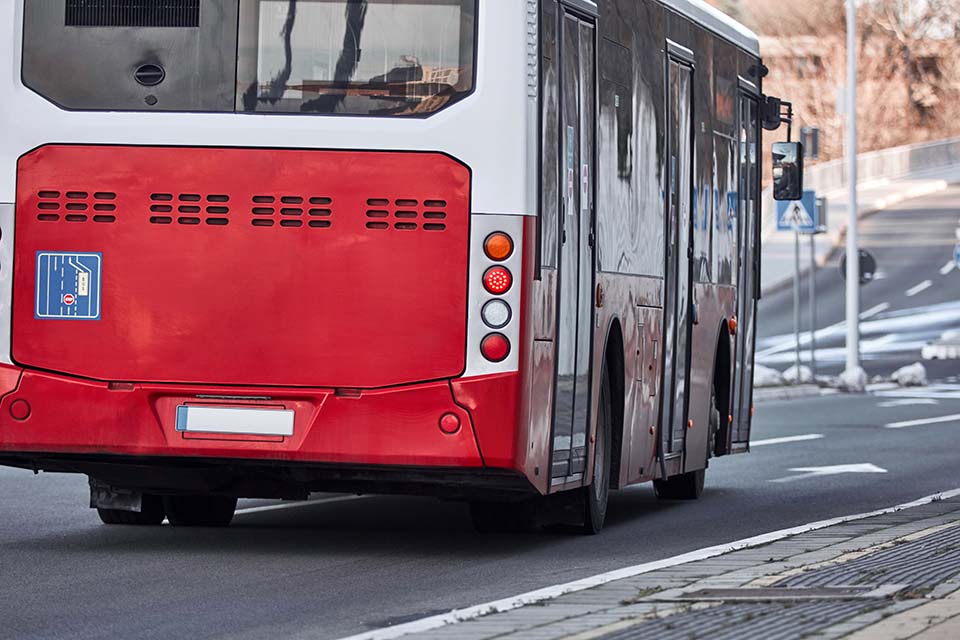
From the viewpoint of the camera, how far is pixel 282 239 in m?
11.6

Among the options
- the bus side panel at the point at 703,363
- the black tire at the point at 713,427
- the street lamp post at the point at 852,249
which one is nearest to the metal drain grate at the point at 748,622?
the bus side panel at the point at 703,363

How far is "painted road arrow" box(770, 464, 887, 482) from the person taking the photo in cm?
2000

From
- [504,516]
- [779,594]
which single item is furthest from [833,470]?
[779,594]

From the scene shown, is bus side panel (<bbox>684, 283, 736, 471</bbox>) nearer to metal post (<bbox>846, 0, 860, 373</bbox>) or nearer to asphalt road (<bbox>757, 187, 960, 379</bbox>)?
metal post (<bbox>846, 0, 860, 373</bbox>)

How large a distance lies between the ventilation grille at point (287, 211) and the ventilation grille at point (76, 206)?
2.36ft

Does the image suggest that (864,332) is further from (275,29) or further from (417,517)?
(275,29)

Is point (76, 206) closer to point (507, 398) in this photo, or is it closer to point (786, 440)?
point (507, 398)

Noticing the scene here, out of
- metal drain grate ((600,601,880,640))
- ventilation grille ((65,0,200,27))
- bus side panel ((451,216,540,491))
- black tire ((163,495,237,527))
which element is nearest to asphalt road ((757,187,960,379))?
black tire ((163,495,237,527))

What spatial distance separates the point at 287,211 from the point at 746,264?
736cm

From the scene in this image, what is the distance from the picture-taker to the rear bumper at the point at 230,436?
11.5 m

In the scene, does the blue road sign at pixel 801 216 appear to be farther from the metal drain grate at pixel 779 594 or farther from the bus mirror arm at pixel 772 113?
the metal drain grate at pixel 779 594

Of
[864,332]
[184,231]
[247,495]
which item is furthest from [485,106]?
[864,332]

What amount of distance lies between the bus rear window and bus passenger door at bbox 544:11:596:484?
0.74 m

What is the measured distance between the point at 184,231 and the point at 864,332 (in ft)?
147
